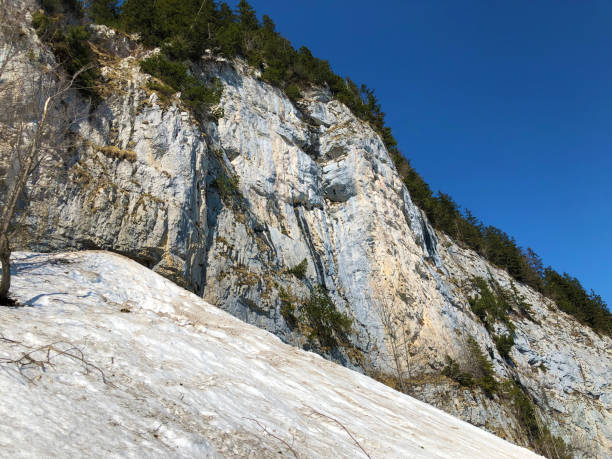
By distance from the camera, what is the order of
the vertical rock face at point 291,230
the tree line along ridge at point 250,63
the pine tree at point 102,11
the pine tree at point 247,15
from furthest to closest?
the pine tree at point 247,15 → the pine tree at point 102,11 → the tree line along ridge at point 250,63 → the vertical rock face at point 291,230

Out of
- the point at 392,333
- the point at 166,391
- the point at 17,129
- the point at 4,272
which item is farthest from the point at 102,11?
the point at 392,333

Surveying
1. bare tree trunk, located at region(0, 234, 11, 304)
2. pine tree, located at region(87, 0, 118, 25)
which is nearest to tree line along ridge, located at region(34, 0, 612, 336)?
pine tree, located at region(87, 0, 118, 25)

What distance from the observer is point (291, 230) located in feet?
74.2

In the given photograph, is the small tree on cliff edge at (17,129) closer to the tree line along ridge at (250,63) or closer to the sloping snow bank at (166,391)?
the sloping snow bank at (166,391)

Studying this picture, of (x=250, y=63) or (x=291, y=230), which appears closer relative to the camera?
(x=291, y=230)

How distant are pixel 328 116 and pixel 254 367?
91.0 ft

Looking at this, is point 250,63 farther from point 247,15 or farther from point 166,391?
point 166,391

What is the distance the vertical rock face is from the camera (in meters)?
14.0

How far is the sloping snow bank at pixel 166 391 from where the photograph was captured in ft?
11.8

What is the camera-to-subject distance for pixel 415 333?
22.8 metres

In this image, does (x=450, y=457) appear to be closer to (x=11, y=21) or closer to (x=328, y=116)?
(x=11, y=21)

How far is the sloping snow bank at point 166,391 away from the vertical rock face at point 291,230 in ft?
9.26

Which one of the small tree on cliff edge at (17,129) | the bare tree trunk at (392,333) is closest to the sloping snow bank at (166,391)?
the small tree on cliff edge at (17,129)

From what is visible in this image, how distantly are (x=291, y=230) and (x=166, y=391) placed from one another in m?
17.8
